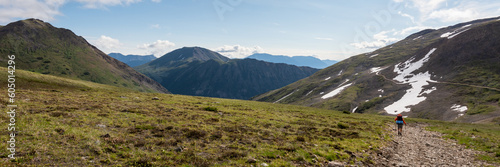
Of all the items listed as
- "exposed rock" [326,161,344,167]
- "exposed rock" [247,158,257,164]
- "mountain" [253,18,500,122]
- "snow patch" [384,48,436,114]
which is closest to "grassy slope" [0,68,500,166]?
"exposed rock" [247,158,257,164]

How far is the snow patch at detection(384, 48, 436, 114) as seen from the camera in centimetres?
10006

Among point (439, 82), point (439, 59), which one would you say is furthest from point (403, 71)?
point (439, 82)

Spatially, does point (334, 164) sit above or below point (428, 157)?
above

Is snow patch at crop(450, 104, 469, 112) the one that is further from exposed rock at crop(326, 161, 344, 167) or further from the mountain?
exposed rock at crop(326, 161, 344, 167)

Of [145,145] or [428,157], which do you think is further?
[428,157]

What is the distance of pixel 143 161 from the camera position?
1131 cm

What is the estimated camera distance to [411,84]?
130250 mm

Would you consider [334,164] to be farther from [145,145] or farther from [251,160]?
[145,145]

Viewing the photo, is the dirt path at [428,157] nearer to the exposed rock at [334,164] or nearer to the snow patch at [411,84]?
the exposed rock at [334,164]

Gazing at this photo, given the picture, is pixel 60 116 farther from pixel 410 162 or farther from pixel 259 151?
pixel 410 162

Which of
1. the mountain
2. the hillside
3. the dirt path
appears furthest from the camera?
the mountain

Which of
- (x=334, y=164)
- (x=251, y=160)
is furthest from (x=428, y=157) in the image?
(x=251, y=160)

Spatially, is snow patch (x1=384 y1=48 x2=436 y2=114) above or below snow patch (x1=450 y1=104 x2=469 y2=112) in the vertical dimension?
above

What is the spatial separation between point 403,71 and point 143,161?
196919 millimetres
